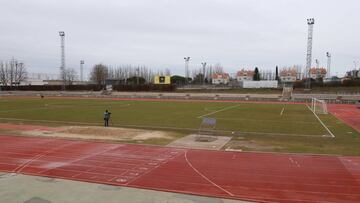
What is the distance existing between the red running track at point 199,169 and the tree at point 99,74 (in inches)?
4982

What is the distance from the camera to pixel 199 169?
1447 centimetres

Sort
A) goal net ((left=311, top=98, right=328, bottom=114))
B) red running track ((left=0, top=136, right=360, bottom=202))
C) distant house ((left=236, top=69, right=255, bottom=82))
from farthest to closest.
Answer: distant house ((left=236, top=69, right=255, bottom=82)) < goal net ((left=311, top=98, right=328, bottom=114)) < red running track ((left=0, top=136, right=360, bottom=202))

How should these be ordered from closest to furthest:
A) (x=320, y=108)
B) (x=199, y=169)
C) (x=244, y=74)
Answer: (x=199, y=169) → (x=320, y=108) → (x=244, y=74)

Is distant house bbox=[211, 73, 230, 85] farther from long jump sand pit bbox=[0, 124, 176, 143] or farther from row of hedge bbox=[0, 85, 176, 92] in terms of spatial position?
long jump sand pit bbox=[0, 124, 176, 143]

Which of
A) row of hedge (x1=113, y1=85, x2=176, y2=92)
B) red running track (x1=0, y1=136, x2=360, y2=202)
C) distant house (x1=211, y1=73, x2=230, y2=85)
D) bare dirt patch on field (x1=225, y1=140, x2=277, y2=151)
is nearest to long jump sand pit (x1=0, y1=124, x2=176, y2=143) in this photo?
red running track (x1=0, y1=136, x2=360, y2=202)

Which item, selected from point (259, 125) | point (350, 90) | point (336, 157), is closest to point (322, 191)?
point (336, 157)

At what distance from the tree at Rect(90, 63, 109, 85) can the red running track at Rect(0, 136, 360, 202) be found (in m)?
127

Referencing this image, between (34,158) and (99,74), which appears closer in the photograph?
(34,158)

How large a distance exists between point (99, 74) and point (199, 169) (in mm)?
133768

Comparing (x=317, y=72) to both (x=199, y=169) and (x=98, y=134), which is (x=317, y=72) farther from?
(x=199, y=169)

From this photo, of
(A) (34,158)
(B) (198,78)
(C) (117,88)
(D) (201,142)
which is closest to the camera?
(A) (34,158)

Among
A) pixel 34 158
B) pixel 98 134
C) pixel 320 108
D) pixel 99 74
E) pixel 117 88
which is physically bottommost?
pixel 34 158

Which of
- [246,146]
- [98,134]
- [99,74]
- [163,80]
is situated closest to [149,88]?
[163,80]

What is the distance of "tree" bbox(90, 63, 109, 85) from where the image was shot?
470 ft
